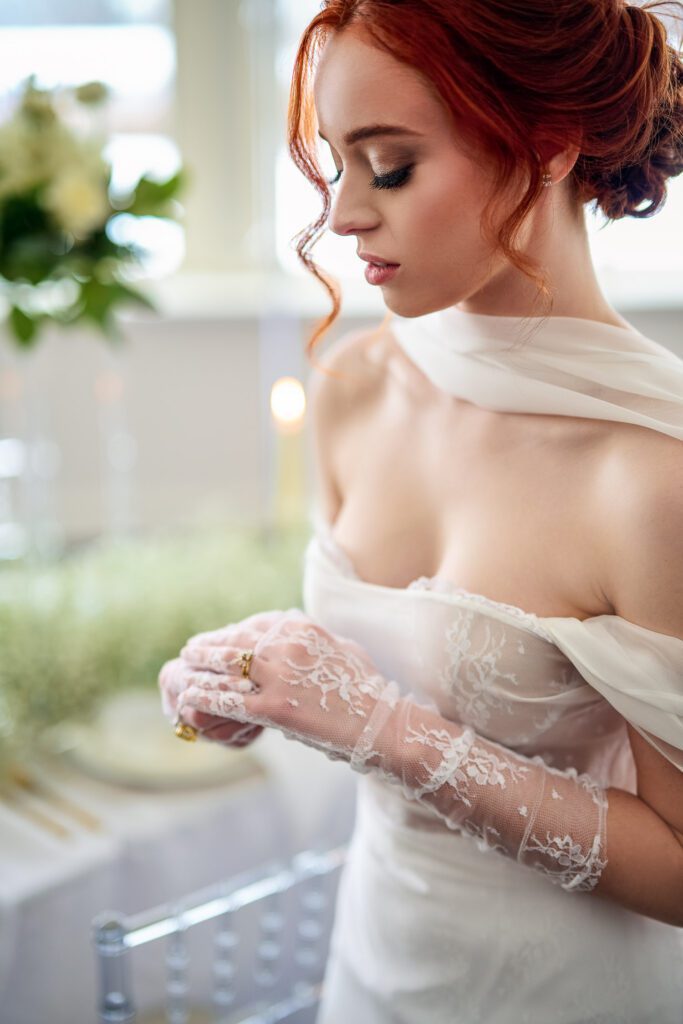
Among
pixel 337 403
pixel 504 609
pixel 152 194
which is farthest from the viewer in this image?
pixel 152 194

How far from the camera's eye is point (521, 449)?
0.91 metres

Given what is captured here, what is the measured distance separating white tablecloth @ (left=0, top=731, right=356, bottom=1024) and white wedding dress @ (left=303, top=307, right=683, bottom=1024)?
0.39m

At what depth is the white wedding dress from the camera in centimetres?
81

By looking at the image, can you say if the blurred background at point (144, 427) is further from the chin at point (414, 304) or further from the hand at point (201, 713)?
the hand at point (201, 713)

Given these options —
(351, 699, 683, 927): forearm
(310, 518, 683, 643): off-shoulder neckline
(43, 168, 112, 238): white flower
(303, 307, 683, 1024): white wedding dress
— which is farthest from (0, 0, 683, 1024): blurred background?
(351, 699, 683, 927): forearm

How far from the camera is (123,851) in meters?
1.31

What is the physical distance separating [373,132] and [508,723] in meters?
0.52

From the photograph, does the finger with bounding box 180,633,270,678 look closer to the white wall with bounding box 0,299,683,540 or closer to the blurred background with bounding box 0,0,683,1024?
the blurred background with bounding box 0,0,683,1024

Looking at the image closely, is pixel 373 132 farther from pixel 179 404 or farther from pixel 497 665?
pixel 179 404

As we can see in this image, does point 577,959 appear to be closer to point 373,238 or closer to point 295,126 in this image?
point 373,238

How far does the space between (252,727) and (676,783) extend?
0.39 m

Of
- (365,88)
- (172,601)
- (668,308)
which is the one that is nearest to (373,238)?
(365,88)

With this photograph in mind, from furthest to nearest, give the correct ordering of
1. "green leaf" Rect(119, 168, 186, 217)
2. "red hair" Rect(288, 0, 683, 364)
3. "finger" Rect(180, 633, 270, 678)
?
"green leaf" Rect(119, 168, 186, 217) → "finger" Rect(180, 633, 270, 678) → "red hair" Rect(288, 0, 683, 364)

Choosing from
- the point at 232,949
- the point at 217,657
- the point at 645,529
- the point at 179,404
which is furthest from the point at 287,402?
the point at 179,404
